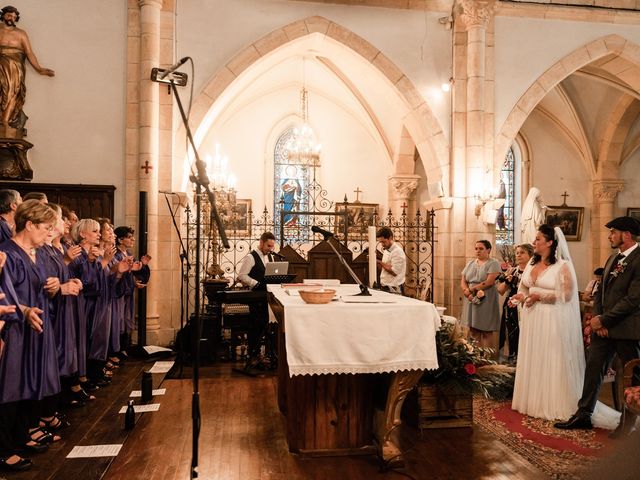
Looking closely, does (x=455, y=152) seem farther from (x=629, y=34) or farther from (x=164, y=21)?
(x=164, y=21)

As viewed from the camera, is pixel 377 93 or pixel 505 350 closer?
pixel 505 350

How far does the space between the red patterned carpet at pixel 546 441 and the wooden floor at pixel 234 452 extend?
0.38 feet

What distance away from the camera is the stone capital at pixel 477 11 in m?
8.50

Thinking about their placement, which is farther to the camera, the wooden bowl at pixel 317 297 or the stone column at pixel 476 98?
the stone column at pixel 476 98

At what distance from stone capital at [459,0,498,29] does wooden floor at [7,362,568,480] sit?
666cm

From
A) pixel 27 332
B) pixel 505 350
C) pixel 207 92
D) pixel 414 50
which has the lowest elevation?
pixel 505 350

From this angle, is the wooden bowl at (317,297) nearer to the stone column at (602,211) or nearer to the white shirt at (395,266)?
the white shirt at (395,266)

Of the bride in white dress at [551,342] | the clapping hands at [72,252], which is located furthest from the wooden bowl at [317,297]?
the bride in white dress at [551,342]

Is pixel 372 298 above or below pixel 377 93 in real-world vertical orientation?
below

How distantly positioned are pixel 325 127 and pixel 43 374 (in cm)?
1119

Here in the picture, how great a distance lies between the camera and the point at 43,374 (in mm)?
3541

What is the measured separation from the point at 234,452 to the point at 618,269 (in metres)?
3.25

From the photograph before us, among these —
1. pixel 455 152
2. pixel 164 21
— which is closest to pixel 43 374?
pixel 164 21

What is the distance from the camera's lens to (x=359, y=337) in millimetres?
3363
